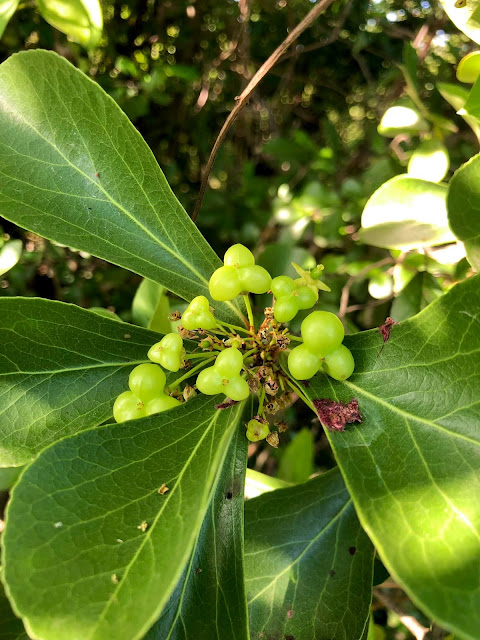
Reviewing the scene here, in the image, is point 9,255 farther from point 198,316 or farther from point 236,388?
point 236,388

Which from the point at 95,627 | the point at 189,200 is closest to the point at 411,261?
the point at 95,627

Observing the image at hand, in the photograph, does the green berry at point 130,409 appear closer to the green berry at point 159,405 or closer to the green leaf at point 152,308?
the green berry at point 159,405

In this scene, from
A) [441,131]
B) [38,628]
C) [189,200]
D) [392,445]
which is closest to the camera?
[38,628]

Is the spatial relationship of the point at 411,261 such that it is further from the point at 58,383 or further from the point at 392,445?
the point at 58,383

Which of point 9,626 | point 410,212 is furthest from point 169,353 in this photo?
point 9,626

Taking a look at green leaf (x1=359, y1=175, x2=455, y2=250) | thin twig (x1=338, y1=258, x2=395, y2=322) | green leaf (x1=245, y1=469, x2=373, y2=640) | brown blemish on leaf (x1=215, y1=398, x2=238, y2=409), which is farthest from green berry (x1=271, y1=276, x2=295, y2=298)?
thin twig (x1=338, y1=258, x2=395, y2=322)

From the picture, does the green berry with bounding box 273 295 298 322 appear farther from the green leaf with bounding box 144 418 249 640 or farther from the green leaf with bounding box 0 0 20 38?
the green leaf with bounding box 0 0 20 38
